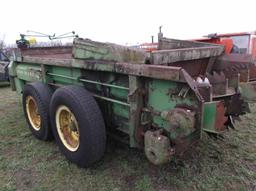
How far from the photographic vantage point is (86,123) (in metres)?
2.37

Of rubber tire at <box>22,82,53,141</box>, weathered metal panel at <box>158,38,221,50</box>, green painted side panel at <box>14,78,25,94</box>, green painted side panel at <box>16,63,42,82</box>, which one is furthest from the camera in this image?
green painted side panel at <box>14,78,25,94</box>

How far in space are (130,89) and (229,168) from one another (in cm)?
148

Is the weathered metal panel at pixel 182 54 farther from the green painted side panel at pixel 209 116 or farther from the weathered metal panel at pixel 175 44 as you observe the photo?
the green painted side panel at pixel 209 116

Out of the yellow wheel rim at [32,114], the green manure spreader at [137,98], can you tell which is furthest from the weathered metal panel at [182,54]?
the yellow wheel rim at [32,114]

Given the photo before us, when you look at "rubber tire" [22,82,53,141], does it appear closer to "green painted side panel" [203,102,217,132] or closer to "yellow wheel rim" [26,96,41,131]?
"yellow wheel rim" [26,96,41,131]

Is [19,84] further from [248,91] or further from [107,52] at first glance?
[248,91]

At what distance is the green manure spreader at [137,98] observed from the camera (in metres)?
1.90

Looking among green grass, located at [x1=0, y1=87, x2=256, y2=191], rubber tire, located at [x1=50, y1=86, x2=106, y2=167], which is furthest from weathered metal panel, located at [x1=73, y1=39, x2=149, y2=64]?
green grass, located at [x1=0, y1=87, x2=256, y2=191]

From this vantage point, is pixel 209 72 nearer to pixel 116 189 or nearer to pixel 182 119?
pixel 182 119

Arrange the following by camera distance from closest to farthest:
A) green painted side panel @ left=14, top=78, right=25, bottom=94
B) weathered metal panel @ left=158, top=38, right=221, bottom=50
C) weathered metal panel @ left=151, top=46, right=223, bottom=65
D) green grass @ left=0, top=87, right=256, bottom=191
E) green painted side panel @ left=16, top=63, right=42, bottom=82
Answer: weathered metal panel @ left=151, top=46, right=223, bottom=65 → green grass @ left=0, top=87, right=256, bottom=191 → weathered metal panel @ left=158, top=38, right=221, bottom=50 → green painted side panel @ left=16, top=63, right=42, bottom=82 → green painted side panel @ left=14, top=78, right=25, bottom=94

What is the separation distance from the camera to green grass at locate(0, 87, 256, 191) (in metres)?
2.43

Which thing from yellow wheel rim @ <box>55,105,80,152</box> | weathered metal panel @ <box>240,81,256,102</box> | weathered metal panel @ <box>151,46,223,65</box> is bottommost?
yellow wheel rim @ <box>55,105,80,152</box>

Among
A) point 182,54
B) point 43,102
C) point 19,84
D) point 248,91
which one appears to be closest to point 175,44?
point 182,54

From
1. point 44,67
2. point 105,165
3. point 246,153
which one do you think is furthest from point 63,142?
point 246,153
